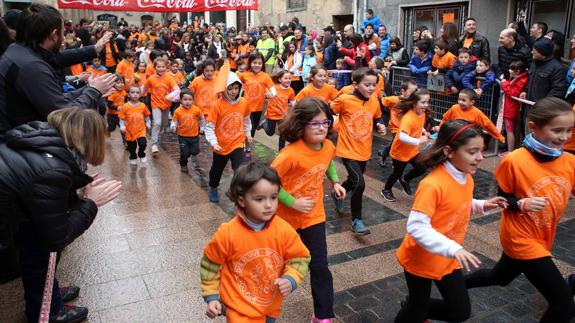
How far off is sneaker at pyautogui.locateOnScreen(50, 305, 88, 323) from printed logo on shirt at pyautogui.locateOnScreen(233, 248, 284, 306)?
5.34ft

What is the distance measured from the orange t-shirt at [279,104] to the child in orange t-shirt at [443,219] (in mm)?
6143

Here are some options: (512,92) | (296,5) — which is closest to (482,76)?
(512,92)

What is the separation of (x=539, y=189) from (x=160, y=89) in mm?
8168

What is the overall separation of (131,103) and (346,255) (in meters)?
5.43

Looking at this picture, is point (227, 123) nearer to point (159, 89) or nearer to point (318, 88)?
point (318, 88)

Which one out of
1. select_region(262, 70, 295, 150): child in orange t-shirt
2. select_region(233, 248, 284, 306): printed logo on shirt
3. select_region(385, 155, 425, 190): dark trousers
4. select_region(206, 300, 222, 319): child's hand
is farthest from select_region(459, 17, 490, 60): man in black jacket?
select_region(206, 300, 222, 319): child's hand

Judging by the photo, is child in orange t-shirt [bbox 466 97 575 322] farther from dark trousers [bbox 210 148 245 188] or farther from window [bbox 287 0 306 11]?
window [bbox 287 0 306 11]

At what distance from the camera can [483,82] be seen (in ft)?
30.8

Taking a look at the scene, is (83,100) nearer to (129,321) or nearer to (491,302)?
(129,321)

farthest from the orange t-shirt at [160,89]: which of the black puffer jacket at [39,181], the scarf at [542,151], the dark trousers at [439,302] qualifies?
the scarf at [542,151]

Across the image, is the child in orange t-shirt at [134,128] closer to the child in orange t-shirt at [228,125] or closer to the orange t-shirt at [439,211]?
the child in orange t-shirt at [228,125]

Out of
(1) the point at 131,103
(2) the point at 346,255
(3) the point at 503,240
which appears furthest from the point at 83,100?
(1) the point at 131,103

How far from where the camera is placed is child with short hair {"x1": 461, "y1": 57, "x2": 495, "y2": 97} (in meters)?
9.27

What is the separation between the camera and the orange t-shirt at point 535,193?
3430 millimetres
